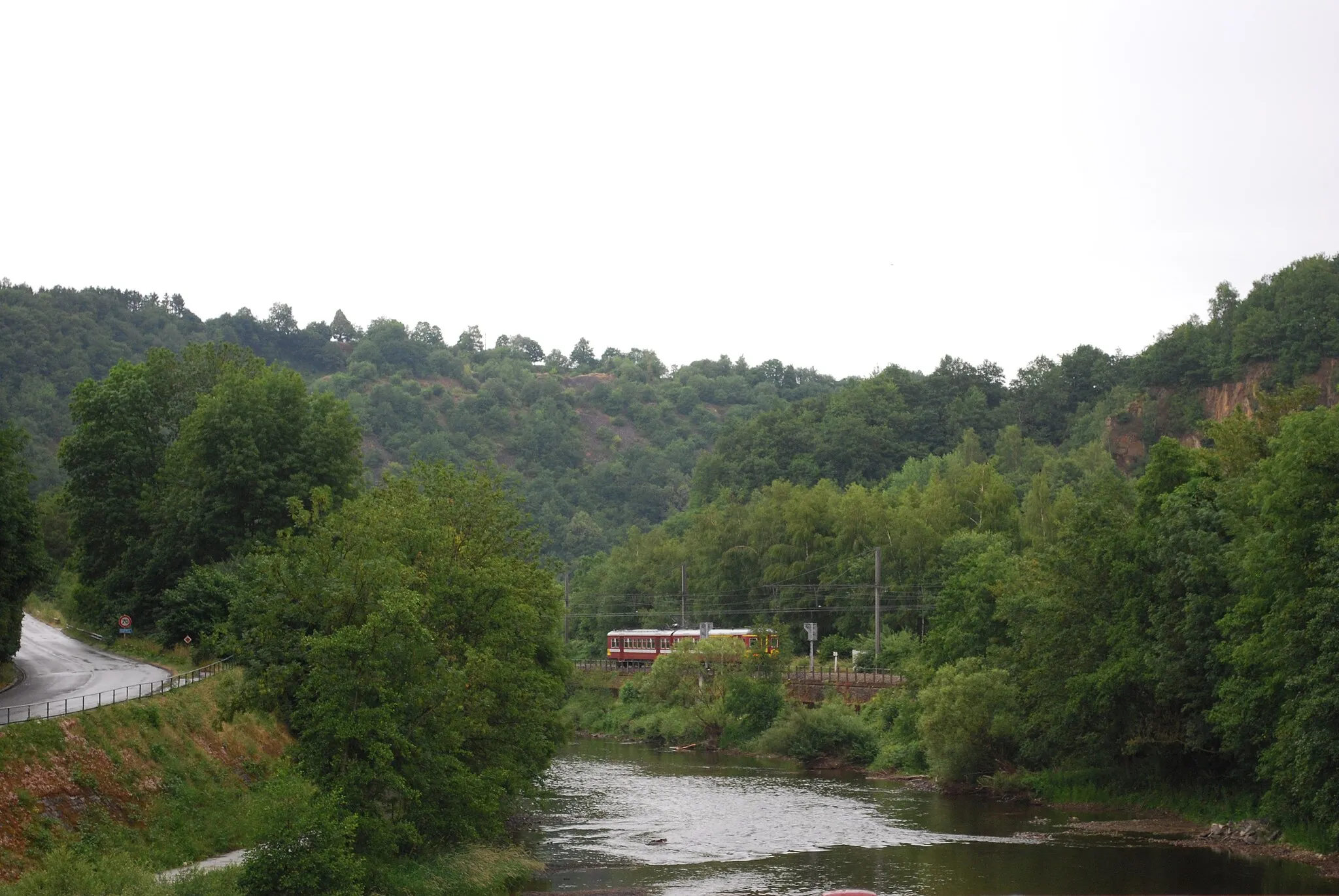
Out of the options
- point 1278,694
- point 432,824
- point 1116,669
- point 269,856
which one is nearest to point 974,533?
point 1116,669

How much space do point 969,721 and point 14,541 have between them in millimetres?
37803

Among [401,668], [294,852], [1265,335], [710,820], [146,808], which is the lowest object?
[710,820]

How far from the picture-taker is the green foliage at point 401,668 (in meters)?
30.2

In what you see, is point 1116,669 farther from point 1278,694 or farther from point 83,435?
point 83,435

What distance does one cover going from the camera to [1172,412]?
134 meters

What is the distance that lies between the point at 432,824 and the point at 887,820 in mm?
22020

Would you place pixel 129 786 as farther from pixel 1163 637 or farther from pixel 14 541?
pixel 1163 637

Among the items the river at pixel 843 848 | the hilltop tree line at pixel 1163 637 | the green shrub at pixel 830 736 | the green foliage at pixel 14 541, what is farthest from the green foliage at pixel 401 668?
the green shrub at pixel 830 736

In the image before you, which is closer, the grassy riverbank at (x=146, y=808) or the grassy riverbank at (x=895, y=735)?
the grassy riverbank at (x=146, y=808)

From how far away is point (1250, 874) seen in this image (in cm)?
3856

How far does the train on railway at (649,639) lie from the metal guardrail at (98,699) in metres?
47.3

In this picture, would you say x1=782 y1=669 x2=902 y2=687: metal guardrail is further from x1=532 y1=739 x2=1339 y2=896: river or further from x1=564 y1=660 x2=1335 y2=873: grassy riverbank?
x1=532 y1=739 x2=1339 y2=896: river

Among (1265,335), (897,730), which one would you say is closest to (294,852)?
(897,730)

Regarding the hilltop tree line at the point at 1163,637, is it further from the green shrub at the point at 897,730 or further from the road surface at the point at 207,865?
the road surface at the point at 207,865
